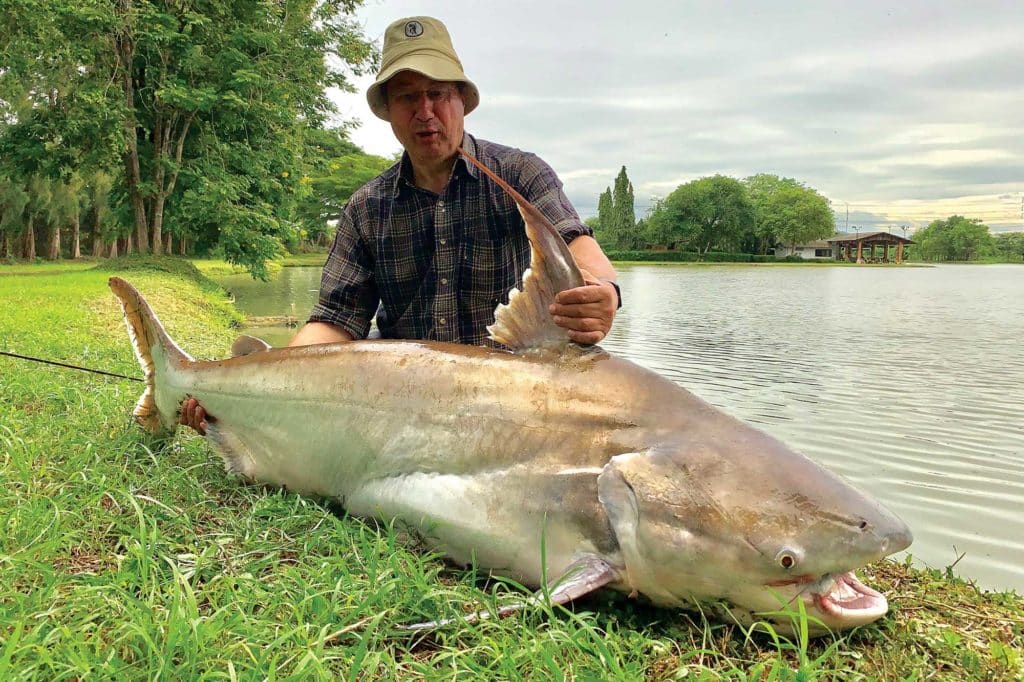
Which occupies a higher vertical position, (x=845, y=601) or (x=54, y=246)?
(x=54, y=246)

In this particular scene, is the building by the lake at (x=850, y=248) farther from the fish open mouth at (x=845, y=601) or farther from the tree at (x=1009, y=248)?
the fish open mouth at (x=845, y=601)

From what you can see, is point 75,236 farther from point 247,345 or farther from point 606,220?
point 606,220

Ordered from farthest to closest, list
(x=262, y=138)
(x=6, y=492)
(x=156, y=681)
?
(x=262, y=138), (x=6, y=492), (x=156, y=681)

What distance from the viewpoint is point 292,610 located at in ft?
5.88

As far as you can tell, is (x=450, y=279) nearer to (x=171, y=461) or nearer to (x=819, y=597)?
(x=171, y=461)

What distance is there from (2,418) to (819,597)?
353cm

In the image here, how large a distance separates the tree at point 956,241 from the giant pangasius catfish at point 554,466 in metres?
138

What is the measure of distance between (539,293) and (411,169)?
62.1 inches

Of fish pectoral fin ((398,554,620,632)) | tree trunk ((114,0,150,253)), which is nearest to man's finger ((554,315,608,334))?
fish pectoral fin ((398,554,620,632))

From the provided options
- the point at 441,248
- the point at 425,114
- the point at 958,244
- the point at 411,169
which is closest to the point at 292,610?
the point at 441,248

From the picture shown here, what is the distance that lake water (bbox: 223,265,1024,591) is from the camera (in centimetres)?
428

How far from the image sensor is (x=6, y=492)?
236cm

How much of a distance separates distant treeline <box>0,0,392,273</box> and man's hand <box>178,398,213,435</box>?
16949 millimetres

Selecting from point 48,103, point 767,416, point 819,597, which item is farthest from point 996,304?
point 48,103
